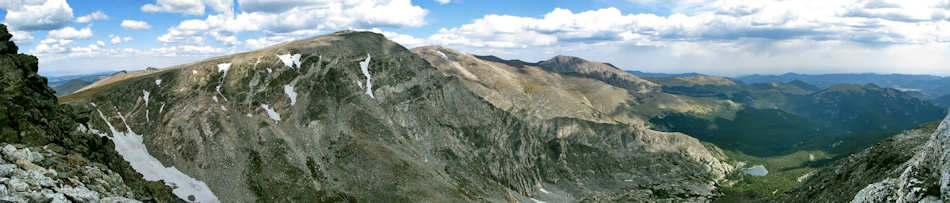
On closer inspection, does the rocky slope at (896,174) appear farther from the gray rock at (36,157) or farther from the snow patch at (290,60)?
the snow patch at (290,60)

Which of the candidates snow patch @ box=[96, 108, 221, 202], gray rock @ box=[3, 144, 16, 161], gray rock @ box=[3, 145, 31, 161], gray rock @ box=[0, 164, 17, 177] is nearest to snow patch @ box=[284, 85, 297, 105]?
snow patch @ box=[96, 108, 221, 202]

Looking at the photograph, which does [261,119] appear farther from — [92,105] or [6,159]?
[6,159]

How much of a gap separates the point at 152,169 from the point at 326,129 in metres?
42.2

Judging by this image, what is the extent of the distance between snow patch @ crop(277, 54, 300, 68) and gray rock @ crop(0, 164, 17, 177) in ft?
378

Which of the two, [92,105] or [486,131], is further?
[486,131]

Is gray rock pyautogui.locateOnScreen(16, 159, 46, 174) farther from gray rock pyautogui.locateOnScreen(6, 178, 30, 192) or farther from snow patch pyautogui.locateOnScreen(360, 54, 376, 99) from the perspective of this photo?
snow patch pyautogui.locateOnScreen(360, 54, 376, 99)

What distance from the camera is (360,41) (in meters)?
172

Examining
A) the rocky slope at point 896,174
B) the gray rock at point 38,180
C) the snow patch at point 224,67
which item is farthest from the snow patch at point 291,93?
the rocky slope at point 896,174

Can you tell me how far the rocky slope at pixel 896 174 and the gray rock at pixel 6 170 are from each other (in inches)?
2407

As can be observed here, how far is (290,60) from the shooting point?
146m

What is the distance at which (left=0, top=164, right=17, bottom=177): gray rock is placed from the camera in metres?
30.5

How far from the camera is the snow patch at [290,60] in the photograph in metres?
144

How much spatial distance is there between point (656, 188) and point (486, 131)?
8803 cm

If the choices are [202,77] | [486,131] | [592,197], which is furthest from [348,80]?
[592,197]
